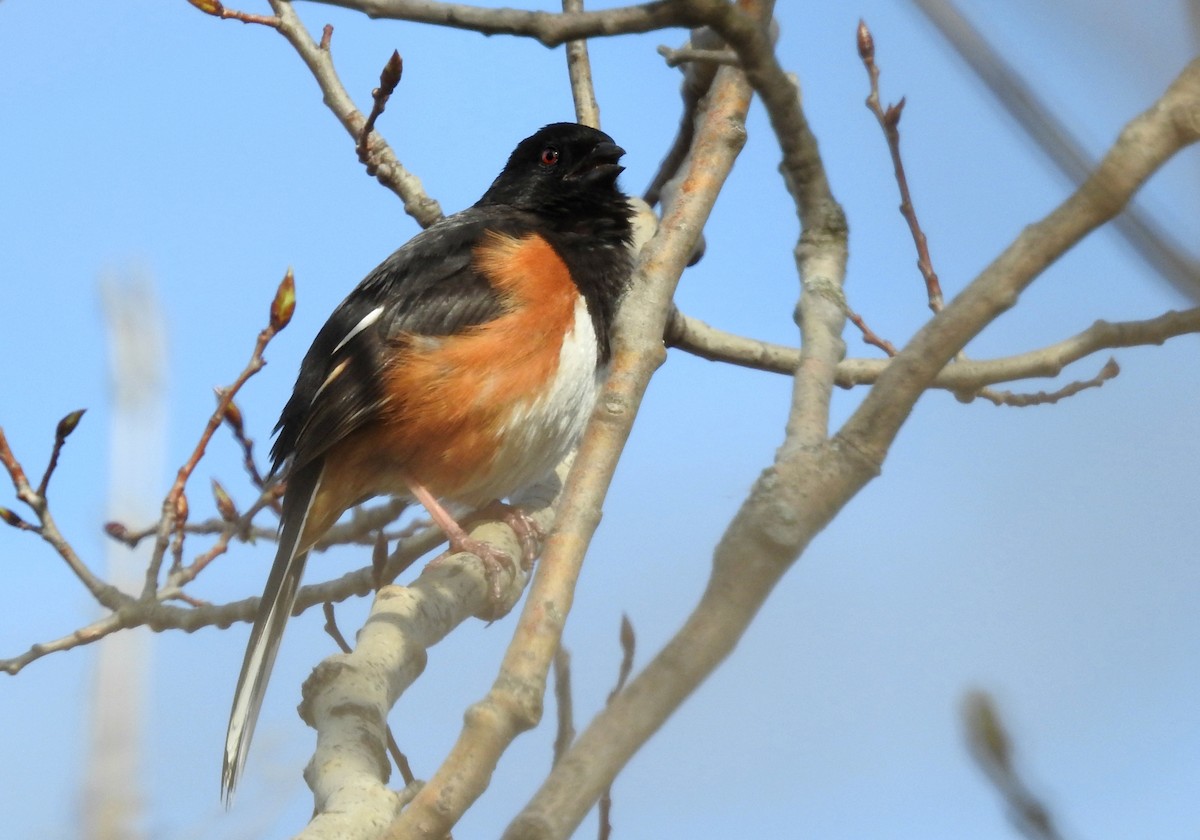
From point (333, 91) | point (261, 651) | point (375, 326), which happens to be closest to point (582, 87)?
point (333, 91)

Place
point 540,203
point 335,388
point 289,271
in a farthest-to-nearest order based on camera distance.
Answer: point 540,203 → point 335,388 → point 289,271

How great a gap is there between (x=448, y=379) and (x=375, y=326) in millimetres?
328

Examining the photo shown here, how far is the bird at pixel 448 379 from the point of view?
439 cm

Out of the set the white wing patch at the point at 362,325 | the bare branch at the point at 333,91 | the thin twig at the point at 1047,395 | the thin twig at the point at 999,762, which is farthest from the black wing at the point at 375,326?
the thin twig at the point at 999,762

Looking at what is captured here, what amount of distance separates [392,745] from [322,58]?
105 inches

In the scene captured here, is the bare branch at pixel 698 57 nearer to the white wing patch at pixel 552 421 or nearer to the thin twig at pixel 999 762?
the thin twig at pixel 999 762

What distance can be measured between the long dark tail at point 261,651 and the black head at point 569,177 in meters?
1.64

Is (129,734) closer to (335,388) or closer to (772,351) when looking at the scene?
(335,388)

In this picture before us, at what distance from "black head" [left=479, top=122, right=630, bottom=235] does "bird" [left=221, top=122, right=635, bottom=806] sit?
0.29 metres

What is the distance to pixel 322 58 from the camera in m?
4.64

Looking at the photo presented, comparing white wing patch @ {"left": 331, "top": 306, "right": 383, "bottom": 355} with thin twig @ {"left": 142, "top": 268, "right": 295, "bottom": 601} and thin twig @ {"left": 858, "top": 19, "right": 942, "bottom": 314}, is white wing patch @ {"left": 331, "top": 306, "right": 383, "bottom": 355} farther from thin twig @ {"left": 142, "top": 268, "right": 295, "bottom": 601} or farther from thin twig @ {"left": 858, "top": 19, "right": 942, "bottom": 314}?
thin twig @ {"left": 858, "top": 19, "right": 942, "bottom": 314}

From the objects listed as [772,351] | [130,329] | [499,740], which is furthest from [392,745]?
[130,329]

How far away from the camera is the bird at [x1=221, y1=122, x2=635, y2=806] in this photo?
439 centimetres

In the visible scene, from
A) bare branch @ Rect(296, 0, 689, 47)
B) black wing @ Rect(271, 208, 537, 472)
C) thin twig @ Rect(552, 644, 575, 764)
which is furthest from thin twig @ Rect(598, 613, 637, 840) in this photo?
black wing @ Rect(271, 208, 537, 472)
